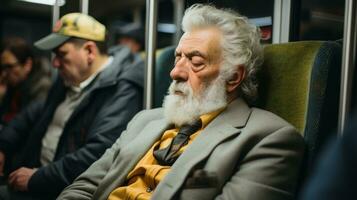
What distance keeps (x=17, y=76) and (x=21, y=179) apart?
1.48 metres

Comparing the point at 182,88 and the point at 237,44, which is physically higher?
the point at 237,44

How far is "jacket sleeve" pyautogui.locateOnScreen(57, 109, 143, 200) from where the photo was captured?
2.34 m

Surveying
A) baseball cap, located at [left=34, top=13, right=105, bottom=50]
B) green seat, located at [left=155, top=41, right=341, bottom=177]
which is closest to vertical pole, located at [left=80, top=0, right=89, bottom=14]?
baseball cap, located at [left=34, top=13, right=105, bottom=50]

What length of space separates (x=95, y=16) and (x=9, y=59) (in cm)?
129

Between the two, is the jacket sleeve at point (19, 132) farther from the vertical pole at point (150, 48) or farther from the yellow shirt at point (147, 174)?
the yellow shirt at point (147, 174)

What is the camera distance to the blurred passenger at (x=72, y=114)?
2.87 meters

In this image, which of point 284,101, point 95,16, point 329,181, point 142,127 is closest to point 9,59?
point 95,16

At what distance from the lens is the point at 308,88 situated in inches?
79.7

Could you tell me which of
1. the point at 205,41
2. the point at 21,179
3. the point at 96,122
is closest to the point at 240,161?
the point at 205,41

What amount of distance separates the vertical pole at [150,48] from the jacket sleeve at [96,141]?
0.38ft

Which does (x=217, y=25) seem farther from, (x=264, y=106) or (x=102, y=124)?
(x=102, y=124)

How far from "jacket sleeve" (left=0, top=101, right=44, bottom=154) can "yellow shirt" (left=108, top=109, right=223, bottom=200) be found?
4.89 feet

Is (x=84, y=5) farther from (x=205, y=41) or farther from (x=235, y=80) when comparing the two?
(x=235, y=80)

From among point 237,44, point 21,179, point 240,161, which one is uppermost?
point 237,44
